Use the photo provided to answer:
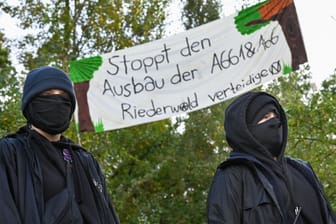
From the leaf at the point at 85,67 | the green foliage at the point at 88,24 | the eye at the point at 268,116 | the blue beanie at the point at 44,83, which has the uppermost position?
the green foliage at the point at 88,24

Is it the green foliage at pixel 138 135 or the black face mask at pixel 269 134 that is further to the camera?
the green foliage at pixel 138 135

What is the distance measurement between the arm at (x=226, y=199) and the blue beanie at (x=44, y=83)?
0.79m

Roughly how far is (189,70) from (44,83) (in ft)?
10.5

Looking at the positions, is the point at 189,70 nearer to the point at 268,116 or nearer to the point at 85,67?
the point at 85,67

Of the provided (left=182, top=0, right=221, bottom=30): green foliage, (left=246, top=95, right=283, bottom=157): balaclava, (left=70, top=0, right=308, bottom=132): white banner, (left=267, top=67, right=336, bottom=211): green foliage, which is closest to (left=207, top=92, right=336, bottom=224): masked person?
(left=246, top=95, right=283, bottom=157): balaclava

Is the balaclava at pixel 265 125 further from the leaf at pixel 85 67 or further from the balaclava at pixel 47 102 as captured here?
the leaf at pixel 85 67

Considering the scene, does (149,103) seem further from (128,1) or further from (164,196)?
(164,196)

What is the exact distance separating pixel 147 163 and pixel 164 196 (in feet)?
4.26

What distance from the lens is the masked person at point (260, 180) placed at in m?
3.27

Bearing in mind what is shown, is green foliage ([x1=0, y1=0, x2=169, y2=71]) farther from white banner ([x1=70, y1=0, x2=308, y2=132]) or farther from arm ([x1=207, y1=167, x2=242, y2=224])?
arm ([x1=207, y1=167, x2=242, y2=224])

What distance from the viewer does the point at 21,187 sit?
10.5 ft

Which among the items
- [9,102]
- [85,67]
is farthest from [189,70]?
[9,102]

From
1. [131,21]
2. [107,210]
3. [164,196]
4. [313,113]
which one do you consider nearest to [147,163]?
[164,196]

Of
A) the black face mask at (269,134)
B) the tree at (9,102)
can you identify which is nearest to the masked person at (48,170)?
the black face mask at (269,134)
